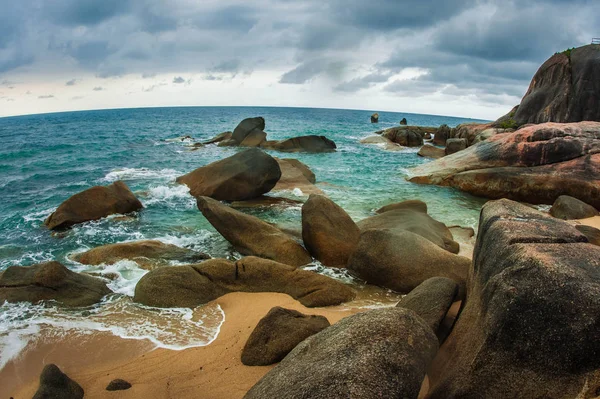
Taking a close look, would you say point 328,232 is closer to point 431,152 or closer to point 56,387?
point 56,387

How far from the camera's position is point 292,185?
63.3ft

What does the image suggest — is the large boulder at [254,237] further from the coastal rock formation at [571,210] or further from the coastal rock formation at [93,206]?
the coastal rock formation at [571,210]

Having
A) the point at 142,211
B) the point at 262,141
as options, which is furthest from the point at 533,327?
the point at 262,141

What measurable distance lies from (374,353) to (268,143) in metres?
34.5

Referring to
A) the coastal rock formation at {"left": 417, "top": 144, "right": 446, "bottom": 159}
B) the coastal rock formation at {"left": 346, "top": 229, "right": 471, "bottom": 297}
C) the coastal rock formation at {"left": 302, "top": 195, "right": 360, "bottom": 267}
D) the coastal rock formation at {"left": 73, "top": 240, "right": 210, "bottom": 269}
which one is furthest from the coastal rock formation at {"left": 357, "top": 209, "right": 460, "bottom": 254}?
the coastal rock formation at {"left": 417, "top": 144, "right": 446, "bottom": 159}

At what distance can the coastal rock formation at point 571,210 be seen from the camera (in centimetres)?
1388

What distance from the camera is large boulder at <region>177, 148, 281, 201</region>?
53.4 feet

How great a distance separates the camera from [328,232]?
10.0 meters

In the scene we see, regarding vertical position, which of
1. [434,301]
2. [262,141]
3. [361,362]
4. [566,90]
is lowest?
[434,301]

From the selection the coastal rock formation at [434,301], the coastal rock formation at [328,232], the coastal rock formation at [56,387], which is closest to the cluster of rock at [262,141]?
the coastal rock formation at [328,232]

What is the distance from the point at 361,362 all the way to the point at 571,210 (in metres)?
13.7

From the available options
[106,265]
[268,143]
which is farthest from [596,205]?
[268,143]

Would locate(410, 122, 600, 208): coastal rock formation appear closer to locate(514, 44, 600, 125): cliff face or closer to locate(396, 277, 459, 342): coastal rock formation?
locate(514, 44, 600, 125): cliff face

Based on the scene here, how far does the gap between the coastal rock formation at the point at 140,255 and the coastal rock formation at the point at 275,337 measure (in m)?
4.53
